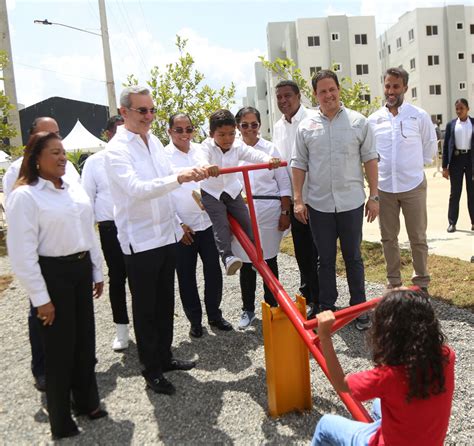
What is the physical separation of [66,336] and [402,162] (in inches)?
133

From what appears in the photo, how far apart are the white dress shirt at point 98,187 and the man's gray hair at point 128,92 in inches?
43.0

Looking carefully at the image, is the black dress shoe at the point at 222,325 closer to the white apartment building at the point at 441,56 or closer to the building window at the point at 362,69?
the white apartment building at the point at 441,56

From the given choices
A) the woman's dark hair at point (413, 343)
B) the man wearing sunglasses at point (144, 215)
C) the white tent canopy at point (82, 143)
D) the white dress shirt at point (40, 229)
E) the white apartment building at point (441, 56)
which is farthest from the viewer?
the white apartment building at point (441, 56)

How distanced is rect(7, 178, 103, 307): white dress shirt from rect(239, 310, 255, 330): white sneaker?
2.03 metres

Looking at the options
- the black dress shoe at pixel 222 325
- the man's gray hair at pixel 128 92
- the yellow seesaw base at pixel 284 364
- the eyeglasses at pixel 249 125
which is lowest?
the black dress shoe at pixel 222 325

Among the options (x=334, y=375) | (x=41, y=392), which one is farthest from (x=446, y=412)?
(x=41, y=392)

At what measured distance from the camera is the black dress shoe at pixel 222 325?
456 cm

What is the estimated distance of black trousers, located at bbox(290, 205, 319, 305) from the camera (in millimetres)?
4570

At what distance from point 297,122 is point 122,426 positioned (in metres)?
2.96

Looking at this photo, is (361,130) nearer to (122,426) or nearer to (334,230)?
(334,230)

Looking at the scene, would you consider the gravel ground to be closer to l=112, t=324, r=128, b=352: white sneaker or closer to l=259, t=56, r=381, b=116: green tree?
l=112, t=324, r=128, b=352: white sneaker

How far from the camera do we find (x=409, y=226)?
475 centimetres

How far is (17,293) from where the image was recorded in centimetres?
694

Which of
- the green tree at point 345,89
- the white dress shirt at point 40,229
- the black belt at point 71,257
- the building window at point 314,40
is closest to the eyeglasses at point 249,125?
the white dress shirt at point 40,229
